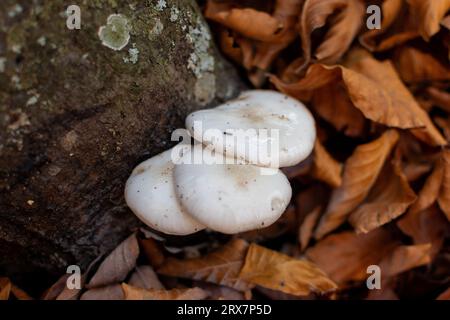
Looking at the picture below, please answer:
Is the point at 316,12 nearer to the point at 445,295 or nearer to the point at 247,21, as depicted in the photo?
the point at 247,21

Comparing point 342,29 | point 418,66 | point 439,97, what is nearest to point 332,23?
point 342,29

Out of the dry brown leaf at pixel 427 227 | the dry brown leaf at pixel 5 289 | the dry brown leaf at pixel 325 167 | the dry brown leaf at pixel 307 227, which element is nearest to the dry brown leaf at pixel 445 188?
the dry brown leaf at pixel 427 227

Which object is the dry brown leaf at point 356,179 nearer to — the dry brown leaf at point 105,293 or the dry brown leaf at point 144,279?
→ the dry brown leaf at point 144,279

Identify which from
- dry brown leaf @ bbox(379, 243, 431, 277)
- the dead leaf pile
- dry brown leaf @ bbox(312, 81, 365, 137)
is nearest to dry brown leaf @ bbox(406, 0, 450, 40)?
the dead leaf pile

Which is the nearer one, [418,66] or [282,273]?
[282,273]

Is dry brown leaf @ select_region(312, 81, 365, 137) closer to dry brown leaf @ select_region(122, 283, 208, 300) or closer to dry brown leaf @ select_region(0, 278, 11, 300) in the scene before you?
dry brown leaf @ select_region(122, 283, 208, 300)
